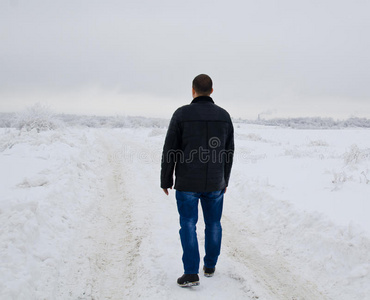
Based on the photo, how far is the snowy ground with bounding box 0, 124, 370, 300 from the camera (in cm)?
316

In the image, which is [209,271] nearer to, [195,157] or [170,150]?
[195,157]

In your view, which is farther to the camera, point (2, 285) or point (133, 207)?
point (133, 207)

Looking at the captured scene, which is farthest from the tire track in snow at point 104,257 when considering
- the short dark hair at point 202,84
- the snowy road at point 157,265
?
the short dark hair at point 202,84

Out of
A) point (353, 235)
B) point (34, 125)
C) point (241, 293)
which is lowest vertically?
point (241, 293)

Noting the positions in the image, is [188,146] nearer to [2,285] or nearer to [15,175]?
[2,285]

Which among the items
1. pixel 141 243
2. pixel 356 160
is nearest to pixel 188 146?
pixel 141 243

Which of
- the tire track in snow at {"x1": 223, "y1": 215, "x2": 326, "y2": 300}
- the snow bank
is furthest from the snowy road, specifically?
the snow bank

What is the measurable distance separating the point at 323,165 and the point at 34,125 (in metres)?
18.2

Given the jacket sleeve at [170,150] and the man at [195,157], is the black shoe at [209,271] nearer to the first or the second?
the man at [195,157]

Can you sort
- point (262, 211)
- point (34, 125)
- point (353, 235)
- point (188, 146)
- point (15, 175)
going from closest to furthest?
point (188, 146), point (353, 235), point (262, 211), point (15, 175), point (34, 125)

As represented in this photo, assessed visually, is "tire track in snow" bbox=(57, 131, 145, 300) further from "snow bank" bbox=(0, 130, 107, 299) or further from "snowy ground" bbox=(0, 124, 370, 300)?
"snow bank" bbox=(0, 130, 107, 299)

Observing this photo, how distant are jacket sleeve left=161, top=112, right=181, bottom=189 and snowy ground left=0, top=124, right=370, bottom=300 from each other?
1.34m

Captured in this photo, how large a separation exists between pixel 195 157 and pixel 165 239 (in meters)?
2.03

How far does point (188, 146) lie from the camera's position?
2.99 metres
